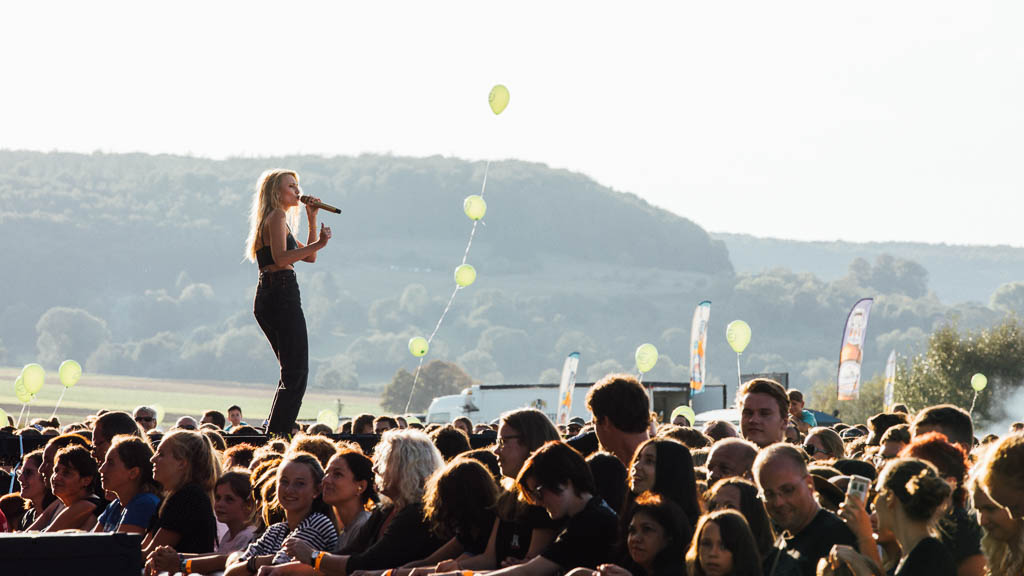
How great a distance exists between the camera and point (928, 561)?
12.3ft

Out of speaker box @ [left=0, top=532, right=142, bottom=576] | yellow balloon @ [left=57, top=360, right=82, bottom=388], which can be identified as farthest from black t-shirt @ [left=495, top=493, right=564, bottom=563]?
yellow balloon @ [left=57, top=360, right=82, bottom=388]

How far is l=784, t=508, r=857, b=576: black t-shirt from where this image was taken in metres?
4.24

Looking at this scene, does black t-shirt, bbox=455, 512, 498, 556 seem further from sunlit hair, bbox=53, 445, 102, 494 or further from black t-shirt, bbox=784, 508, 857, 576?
sunlit hair, bbox=53, 445, 102, 494

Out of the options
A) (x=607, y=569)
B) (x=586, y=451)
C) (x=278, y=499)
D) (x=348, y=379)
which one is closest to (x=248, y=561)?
(x=278, y=499)

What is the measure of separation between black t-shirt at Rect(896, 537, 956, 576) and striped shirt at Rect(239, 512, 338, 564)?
10.2ft

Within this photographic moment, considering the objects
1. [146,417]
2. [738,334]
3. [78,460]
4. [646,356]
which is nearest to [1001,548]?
[78,460]

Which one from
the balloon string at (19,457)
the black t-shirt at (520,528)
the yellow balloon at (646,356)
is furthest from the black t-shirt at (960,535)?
the yellow balloon at (646,356)

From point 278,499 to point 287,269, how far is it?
2.19 m

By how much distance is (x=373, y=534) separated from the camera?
5.90m

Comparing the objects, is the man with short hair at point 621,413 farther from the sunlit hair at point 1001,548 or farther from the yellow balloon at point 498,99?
the yellow balloon at point 498,99

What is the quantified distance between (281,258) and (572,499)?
3524 millimetres

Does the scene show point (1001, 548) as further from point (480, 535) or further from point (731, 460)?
point (480, 535)

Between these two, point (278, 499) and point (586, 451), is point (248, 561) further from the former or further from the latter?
point (586, 451)

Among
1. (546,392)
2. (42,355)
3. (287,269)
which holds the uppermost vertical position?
(287,269)
